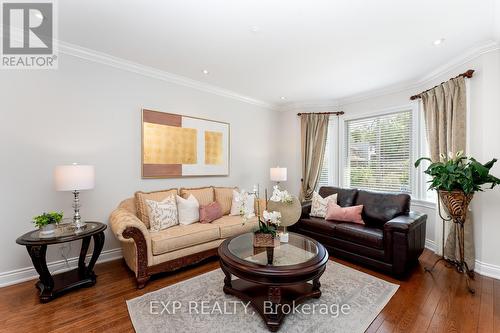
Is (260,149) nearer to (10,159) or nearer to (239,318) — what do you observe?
(239,318)

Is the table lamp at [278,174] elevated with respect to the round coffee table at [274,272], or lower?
elevated

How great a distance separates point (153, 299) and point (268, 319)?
46.2 inches

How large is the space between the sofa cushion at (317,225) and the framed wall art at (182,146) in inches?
68.0

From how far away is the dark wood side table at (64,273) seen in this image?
6.78ft

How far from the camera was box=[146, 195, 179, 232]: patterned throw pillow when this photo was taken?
286 centimetres

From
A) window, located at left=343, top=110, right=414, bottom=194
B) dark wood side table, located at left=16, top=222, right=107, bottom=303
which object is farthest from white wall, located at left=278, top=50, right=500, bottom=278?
dark wood side table, located at left=16, top=222, right=107, bottom=303

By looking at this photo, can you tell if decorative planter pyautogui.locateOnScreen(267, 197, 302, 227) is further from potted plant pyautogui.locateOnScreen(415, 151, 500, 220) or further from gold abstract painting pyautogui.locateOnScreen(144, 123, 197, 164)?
gold abstract painting pyautogui.locateOnScreen(144, 123, 197, 164)

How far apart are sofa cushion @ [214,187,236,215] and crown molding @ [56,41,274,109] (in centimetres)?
185

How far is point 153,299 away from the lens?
7.10 ft

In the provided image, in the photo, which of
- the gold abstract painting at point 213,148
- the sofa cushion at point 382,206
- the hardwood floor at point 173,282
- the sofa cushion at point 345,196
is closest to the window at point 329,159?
the sofa cushion at point 345,196

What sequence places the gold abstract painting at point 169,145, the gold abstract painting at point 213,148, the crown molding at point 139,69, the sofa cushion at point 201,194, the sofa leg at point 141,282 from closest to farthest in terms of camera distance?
the sofa leg at point 141,282
the crown molding at point 139,69
the gold abstract painting at point 169,145
the sofa cushion at point 201,194
the gold abstract painting at point 213,148

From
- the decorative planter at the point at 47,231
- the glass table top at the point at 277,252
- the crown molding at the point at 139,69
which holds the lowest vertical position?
the glass table top at the point at 277,252

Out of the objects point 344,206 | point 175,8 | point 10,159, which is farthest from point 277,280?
point 10,159

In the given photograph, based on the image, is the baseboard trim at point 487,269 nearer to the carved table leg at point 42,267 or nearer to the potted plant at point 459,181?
the potted plant at point 459,181
